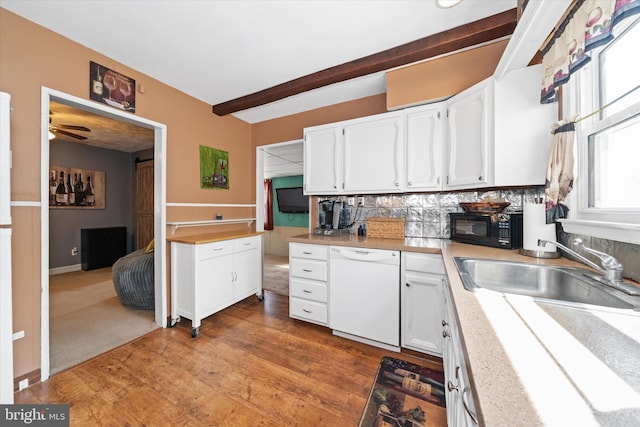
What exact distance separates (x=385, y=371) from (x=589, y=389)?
→ 1.54 meters

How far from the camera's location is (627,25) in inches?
39.8

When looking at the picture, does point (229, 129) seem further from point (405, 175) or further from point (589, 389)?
point (589, 389)

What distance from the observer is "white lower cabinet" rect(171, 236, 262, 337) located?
222cm

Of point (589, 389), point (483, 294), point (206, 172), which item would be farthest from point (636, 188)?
point (206, 172)

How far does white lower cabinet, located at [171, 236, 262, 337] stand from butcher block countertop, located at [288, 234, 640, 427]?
2213 mm

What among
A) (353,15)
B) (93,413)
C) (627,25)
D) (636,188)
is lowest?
(93,413)

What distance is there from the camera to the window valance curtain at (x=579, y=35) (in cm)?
84

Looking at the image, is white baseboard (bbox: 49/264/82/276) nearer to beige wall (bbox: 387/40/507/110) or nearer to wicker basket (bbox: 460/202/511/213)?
beige wall (bbox: 387/40/507/110)

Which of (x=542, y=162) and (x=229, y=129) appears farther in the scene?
(x=229, y=129)

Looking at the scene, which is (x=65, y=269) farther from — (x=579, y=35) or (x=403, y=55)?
(x=579, y=35)

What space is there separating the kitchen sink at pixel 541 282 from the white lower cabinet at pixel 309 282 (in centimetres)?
118

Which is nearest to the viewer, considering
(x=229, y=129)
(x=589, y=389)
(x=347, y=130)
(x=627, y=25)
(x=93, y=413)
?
(x=589, y=389)

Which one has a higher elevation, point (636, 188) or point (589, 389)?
point (636, 188)

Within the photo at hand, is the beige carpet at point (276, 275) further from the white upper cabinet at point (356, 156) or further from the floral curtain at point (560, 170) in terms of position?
the floral curtain at point (560, 170)
